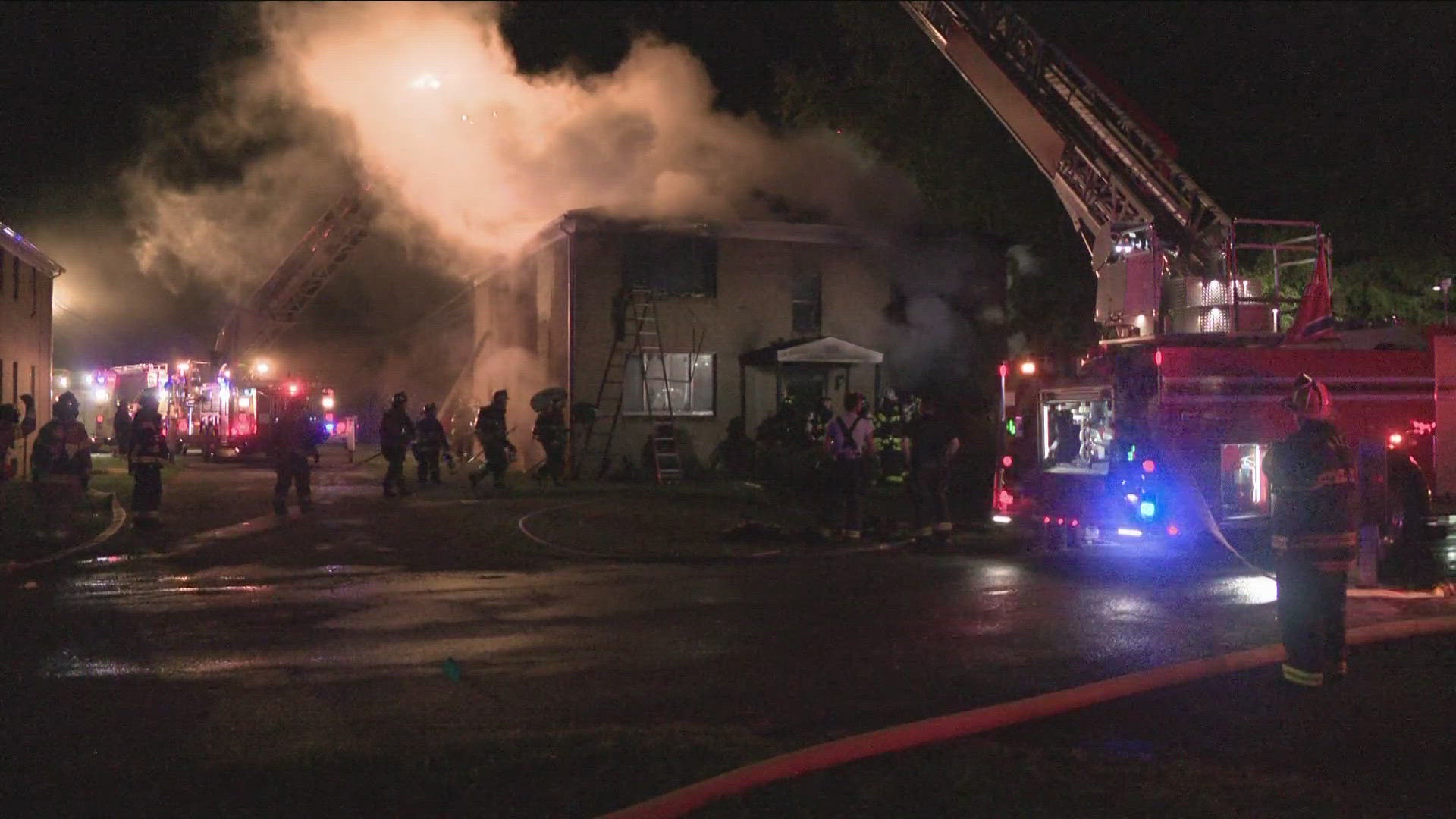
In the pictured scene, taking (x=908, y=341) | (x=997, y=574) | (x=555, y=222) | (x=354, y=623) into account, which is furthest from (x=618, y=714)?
(x=908, y=341)

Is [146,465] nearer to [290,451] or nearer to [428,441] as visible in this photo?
[290,451]

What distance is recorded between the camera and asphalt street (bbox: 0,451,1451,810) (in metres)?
6.12

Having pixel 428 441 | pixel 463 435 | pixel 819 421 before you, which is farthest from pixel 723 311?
pixel 463 435

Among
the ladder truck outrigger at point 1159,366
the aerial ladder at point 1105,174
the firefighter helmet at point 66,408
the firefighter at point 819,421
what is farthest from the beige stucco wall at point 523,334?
the ladder truck outrigger at point 1159,366

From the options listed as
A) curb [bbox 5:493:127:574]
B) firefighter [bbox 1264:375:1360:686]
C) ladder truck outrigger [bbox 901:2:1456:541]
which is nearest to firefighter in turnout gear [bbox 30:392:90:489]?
curb [bbox 5:493:127:574]

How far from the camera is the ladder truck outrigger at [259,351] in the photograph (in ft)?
88.2

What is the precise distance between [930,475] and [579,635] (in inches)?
239

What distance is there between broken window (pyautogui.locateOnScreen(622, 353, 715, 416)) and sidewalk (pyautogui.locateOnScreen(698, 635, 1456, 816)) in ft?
54.1

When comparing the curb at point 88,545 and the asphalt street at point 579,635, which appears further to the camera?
the curb at point 88,545

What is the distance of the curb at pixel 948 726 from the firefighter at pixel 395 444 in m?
12.5

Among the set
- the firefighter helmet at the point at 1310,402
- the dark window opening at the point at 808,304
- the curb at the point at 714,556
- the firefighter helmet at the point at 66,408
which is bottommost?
the curb at the point at 714,556

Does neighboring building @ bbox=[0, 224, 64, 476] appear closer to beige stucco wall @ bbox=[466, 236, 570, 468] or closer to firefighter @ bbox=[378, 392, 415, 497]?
firefighter @ bbox=[378, 392, 415, 497]

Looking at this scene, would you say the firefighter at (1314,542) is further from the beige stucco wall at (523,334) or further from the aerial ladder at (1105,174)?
the beige stucco wall at (523,334)

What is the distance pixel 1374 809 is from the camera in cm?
471
